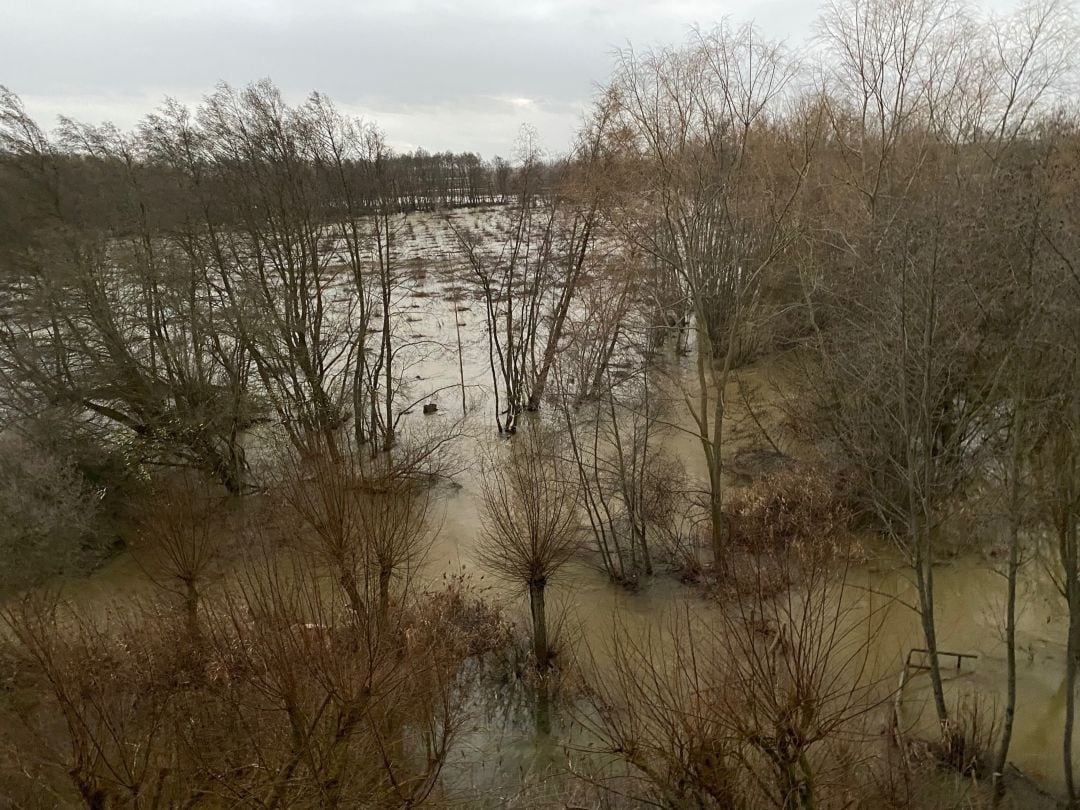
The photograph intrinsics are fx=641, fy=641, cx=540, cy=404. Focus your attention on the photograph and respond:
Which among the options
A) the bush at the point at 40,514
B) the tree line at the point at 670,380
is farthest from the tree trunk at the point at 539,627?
the bush at the point at 40,514

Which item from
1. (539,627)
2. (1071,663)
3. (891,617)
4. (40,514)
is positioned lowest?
(891,617)

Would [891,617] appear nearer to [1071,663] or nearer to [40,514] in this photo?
[1071,663]

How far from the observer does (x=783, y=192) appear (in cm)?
1903

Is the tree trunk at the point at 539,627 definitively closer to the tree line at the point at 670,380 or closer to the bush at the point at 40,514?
the tree line at the point at 670,380

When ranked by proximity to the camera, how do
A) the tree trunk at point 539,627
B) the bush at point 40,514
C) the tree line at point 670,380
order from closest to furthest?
the tree line at point 670,380, the tree trunk at point 539,627, the bush at point 40,514

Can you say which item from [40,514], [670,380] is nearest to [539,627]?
[40,514]

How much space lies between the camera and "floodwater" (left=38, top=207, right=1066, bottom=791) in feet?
29.5

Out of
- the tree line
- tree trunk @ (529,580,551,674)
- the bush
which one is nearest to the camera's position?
the tree line

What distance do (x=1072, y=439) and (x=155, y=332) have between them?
1785 cm

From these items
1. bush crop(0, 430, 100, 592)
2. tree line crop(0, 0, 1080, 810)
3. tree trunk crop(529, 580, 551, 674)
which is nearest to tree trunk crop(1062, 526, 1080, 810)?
tree line crop(0, 0, 1080, 810)

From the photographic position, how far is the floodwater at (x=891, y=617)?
898cm

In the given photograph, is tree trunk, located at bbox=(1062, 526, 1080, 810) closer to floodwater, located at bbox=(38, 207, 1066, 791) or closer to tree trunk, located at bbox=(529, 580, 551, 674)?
floodwater, located at bbox=(38, 207, 1066, 791)

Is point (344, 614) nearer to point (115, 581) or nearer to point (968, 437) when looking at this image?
point (115, 581)

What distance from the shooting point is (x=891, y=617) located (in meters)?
11.4
